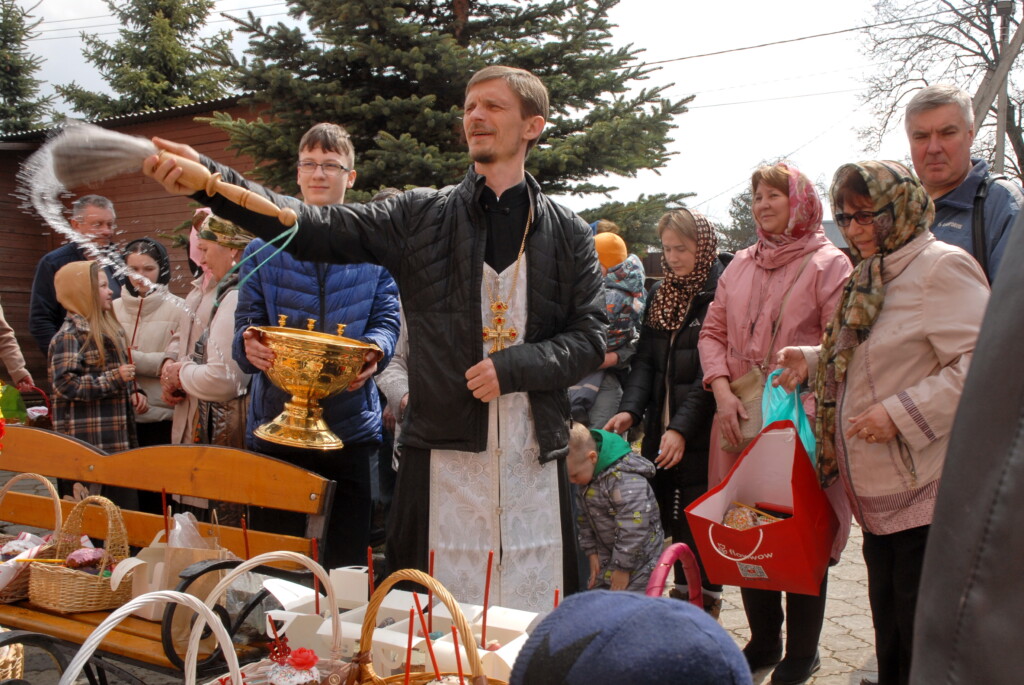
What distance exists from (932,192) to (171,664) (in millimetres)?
3314

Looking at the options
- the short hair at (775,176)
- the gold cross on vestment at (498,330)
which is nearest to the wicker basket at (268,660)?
the gold cross on vestment at (498,330)

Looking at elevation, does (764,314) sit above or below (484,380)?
above

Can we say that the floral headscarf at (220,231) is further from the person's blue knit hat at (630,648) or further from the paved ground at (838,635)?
the paved ground at (838,635)

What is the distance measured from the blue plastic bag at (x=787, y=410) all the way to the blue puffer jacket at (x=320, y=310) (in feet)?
5.01

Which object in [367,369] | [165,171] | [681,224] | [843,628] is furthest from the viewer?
[843,628]

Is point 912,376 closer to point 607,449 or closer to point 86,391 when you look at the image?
point 607,449

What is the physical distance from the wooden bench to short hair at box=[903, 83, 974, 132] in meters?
2.73

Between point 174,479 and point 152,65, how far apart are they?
18.1m

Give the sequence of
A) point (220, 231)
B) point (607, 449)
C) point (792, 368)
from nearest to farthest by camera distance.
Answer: point (220, 231)
point (792, 368)
point (607, 449)

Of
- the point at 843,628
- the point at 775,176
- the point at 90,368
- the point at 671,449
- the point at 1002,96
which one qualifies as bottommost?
the point at 843,628

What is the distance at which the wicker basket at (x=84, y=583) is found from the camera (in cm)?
299

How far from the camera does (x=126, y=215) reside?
14.4 metres

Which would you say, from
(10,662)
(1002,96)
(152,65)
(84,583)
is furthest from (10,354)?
(1002,96)

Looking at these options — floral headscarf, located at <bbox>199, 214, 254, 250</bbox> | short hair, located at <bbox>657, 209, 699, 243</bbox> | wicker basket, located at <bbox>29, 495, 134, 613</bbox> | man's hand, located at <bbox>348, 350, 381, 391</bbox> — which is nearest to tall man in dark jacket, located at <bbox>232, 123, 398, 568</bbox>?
man's hand, located at <bbox>348, 350, 381, 391</bbox>
